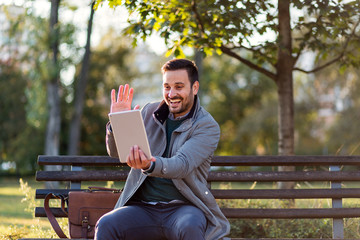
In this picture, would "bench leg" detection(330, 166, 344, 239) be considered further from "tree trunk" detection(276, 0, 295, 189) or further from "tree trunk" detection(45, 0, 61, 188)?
"tree trunk" detection(45, 0, 61, 188)

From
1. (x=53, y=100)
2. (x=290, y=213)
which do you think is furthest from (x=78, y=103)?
(x=290, y=213)

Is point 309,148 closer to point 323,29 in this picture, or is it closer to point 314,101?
point 314,101

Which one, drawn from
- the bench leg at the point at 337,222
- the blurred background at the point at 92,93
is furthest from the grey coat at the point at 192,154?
the blurred background at the point at 92,93

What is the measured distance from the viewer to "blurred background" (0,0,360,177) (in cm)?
1733

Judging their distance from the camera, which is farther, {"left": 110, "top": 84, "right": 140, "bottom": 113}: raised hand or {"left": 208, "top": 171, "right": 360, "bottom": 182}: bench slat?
{"left": 208, "top": 171, "right": 360, "bottom": 182}: bench slat

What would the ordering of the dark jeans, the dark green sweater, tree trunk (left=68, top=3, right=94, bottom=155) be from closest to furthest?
1. the dark jeans
2. the dark green sweater
3. tree trunk (left=68, top=3, right=94, bottom=155)

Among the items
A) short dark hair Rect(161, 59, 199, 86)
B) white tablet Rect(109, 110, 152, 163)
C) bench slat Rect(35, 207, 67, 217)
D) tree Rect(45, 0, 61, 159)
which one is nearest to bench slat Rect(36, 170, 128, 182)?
bench slat Rect(35, 207, 67, 217)

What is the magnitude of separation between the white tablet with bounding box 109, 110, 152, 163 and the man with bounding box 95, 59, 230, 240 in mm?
240

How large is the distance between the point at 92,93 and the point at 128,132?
86.1 feet

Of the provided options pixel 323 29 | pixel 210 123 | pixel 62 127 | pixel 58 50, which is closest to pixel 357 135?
pixel 62 127

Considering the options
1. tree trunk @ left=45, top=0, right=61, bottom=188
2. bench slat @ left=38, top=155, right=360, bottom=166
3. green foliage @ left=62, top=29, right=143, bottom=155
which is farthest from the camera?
green foliage @ left=62, top=29, right=143, bottom=155

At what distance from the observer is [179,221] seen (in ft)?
12.3

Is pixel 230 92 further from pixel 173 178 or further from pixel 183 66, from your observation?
pixel 173 178

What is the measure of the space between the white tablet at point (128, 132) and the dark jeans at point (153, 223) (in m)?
0.48
